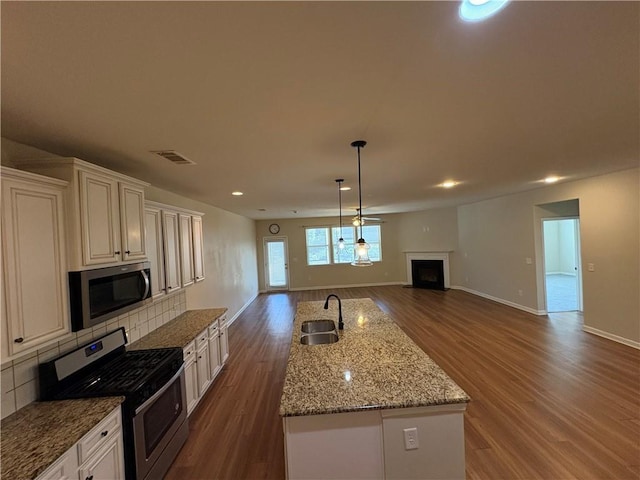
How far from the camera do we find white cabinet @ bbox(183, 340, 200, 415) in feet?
9.25

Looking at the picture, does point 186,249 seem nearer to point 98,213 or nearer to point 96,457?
point 98,213

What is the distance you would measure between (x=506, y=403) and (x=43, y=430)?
3.70 m

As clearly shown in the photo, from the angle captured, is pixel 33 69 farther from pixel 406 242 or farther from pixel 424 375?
pixel 406 242

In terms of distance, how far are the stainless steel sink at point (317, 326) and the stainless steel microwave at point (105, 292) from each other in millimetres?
1577

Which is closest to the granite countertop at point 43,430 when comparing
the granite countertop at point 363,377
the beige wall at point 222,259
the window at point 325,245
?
the granite countertop at point 363,377

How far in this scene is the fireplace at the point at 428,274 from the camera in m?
9.04

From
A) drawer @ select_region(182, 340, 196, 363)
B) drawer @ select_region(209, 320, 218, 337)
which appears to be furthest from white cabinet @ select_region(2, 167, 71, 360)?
drawer @ select_region(209, 320, 218, 337)

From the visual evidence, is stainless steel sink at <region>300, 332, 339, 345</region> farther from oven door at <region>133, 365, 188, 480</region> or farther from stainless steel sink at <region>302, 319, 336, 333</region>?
oven door at <region>133, 365, 188, 480</region>

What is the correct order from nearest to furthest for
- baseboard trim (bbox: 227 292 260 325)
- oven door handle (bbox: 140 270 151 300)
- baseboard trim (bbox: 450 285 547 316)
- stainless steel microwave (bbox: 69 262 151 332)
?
stainless steel microwave (bbox: 69 262 151 332), oven door handle (bbox: 140 270 151 300), baseboard trim (bbox: 450 285 547 316), baseboard trim (bbox: 227 292 260 325)

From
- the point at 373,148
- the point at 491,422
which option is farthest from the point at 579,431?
the point at 373,148

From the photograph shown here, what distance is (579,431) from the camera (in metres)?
2.49

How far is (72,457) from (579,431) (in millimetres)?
3679

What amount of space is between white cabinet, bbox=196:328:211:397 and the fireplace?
7.47 meters

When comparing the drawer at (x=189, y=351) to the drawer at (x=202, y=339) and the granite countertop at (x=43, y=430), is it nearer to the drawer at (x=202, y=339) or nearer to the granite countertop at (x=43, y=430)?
the drawer at (x=202, y=339)
